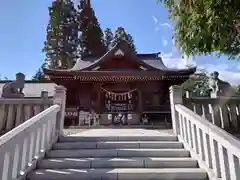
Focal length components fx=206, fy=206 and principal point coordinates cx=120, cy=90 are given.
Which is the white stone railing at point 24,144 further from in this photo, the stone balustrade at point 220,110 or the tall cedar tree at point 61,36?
the tall cedar tree at point 61,36

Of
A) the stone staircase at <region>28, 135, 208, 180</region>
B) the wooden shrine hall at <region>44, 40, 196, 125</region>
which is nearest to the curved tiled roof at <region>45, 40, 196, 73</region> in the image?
the wooden shrine hall at <region>44, 40, 196, 125</region>

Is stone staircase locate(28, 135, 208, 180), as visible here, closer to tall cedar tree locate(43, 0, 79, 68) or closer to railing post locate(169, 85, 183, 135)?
railing post locate(169, 85, 183, 135)

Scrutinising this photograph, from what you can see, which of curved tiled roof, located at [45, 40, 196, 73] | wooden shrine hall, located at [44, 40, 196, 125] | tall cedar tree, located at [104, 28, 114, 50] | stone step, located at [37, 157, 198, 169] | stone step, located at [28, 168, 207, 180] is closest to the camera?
stone step, located at [28, 168, 207, 180]

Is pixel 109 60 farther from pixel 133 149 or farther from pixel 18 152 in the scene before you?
pixel 18 152

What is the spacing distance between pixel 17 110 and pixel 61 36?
21691mm

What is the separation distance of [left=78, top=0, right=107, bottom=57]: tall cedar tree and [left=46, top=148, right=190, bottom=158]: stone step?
2165cm

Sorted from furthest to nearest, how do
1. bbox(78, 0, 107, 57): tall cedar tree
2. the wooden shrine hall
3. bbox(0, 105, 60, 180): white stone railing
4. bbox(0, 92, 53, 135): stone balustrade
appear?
bbox(78, 0, 107, 57): tall cedar tree
the wooden shrine hall
bbox(0, 92, 53, 135): stone balustrade
bbox(0, 105, 60, 180): white stone railing

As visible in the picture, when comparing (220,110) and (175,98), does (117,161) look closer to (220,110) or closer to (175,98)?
(175,98)

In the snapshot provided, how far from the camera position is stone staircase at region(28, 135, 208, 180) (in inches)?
117

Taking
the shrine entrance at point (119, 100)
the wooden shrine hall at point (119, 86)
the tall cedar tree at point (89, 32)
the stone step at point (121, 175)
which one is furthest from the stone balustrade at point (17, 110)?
the tall cedar tree at point (89, 32)

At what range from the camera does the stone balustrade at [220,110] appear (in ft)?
16.1

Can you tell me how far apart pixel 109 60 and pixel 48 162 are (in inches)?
376

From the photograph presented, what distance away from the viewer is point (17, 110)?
4820mm

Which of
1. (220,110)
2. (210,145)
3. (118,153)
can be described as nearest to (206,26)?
(210,145)
